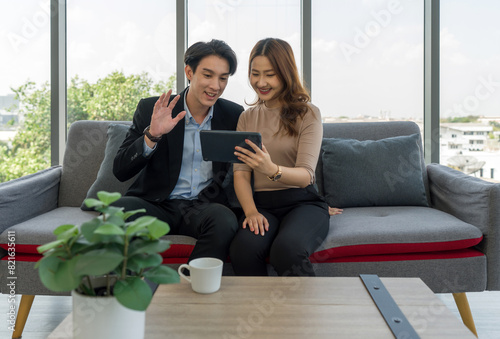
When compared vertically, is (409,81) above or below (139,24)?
below

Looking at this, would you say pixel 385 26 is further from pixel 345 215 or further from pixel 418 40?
pixel 345 215

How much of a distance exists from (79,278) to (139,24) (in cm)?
249

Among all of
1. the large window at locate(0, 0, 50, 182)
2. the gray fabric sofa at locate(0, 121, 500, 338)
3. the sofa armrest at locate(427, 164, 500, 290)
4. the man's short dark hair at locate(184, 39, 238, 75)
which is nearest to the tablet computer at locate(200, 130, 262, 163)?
the gray fabric sofa at locate(0, 121, 500, 338)

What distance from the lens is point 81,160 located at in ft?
7.23

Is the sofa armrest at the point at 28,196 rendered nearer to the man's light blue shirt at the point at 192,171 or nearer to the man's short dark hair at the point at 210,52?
the man's light blue shirt at the point at 192,171

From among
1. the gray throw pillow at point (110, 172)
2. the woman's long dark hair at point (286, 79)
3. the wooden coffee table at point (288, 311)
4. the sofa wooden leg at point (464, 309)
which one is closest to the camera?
the wooden coffee table at point (288, 311)

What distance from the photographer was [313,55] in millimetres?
2752

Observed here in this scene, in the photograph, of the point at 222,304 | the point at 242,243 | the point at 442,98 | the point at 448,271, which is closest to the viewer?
the point at 222,304

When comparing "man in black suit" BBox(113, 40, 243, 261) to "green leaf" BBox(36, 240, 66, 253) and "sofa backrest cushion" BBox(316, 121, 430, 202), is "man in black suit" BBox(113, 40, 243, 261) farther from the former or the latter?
"green leaf" BBox(36, 240, 66, 253)

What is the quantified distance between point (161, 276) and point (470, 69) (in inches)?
105

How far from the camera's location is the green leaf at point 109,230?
63cm

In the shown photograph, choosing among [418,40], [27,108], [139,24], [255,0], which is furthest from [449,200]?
[27,108]

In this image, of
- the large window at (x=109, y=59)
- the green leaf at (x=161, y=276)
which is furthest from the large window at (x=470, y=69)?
the green leaf at (x=161, y=276)

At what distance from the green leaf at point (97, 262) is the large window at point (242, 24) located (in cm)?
219
